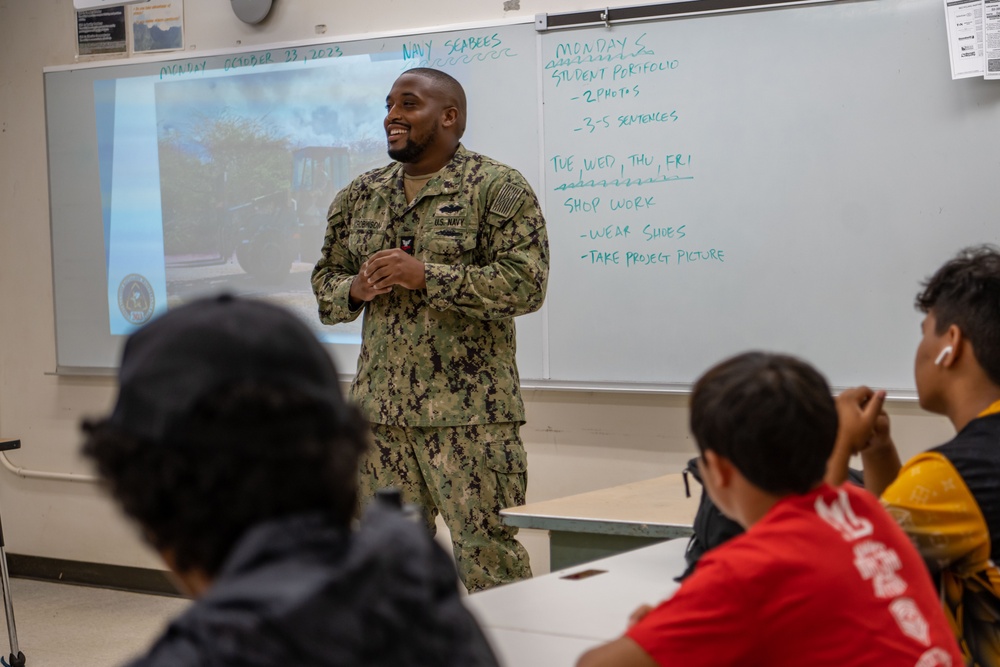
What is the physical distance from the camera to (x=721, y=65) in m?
3.39

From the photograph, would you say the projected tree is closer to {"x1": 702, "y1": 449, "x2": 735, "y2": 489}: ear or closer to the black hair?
{"x1": 702, "y1": 449, "x2": 735, "y2": 489}: ear

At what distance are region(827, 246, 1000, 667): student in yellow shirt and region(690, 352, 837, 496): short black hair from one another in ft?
1.37

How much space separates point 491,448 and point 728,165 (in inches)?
49.7

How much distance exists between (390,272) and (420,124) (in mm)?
459

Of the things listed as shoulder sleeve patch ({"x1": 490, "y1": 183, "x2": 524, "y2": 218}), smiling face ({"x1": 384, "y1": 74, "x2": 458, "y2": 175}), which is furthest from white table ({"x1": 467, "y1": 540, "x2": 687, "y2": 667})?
smiling face ({"x1": 384, "y1": 74, "x2": 458, "y2": 175})

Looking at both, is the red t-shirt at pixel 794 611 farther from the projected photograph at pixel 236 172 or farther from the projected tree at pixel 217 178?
the projected tree at pixel 217 178

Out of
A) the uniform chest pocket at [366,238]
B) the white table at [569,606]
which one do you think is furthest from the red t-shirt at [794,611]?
the uniform chest pocket at [366,238]

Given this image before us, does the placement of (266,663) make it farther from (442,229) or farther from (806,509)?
(442,229)

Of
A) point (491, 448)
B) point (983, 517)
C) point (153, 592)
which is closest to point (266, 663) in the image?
point (983, 517)

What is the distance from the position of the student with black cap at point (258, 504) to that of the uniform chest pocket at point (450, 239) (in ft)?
7.08

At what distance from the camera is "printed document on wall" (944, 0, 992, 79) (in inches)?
119

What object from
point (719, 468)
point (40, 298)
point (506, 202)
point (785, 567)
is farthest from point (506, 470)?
point (40, 298)

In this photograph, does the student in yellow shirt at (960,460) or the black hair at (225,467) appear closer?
the black hair at (225,467)

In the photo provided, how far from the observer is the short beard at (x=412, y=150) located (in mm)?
2902
